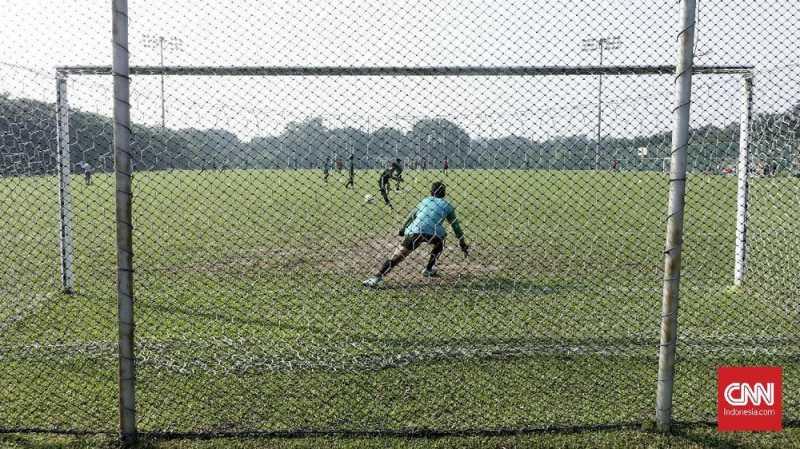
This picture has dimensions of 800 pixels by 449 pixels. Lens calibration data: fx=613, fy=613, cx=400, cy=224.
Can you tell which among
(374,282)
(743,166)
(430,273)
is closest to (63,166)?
(374,282)

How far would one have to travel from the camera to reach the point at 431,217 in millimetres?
8086

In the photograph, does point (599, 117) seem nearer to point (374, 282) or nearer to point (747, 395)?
point (747, 395)

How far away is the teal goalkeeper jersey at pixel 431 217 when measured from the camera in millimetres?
8000

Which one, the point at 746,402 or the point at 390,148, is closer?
the point at 746,402

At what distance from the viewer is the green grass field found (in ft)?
14.1

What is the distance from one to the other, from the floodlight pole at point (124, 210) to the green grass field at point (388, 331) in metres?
0.44

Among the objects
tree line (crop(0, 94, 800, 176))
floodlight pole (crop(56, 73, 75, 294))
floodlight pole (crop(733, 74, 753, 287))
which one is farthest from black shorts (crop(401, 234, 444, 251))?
floodlight pole (crop(56, 73, 75, 294))

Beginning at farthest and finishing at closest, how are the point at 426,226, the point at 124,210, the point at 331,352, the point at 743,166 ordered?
the point at 426,226
the point at 743,166
the point at 331,352
the point at 124,210

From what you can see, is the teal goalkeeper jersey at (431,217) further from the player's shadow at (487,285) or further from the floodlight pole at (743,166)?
the floodlight pole at (743,166)

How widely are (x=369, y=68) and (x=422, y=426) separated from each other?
2.32 m

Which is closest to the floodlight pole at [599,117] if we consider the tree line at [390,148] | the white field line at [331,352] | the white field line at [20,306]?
the tree line at [390,148]

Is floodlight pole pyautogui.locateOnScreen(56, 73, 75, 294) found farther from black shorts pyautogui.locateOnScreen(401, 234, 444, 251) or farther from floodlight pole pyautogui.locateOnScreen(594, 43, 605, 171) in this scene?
floodlight pole pyautogui.locateOnScreen(594, 43, 605, 171)

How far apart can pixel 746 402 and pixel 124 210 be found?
163 inches

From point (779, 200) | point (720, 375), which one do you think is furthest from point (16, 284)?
point (779, 200)
